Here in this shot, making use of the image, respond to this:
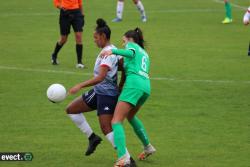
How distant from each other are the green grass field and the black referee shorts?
1081 millimetres

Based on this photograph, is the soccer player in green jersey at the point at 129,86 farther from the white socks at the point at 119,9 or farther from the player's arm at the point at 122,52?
the white socks at the point at 119,9

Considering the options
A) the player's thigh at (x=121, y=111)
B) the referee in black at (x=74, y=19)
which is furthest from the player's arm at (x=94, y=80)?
the referee in black at (x=74, y=19)

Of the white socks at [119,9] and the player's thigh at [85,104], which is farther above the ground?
the player's thigh at [85,104]

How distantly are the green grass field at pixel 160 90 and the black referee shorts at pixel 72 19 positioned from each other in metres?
1.08

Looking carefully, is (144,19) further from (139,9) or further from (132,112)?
(132,112)

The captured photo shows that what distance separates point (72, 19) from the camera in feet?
60.3

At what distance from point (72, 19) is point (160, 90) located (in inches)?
146

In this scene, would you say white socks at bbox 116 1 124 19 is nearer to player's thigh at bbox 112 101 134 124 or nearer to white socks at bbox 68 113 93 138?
white socks at bbox 68 113 93 138

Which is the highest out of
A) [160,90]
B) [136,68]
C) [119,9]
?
[136,68]

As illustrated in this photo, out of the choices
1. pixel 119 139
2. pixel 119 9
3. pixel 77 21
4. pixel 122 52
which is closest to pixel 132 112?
pixel 119 139

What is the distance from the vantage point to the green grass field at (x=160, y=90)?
11172mm

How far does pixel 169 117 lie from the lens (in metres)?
13.6

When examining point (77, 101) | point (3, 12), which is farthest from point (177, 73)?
point (3, 12)

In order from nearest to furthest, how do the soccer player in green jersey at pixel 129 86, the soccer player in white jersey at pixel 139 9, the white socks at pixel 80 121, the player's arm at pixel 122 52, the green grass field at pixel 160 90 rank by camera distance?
the player's arm at pixel 122 52
the soccer player in green jersey at pixel 129 86
the white socks at pixel 80 121
the green grass field at pixel 160 90
the soccer player in white jersey at pixel 139 9
